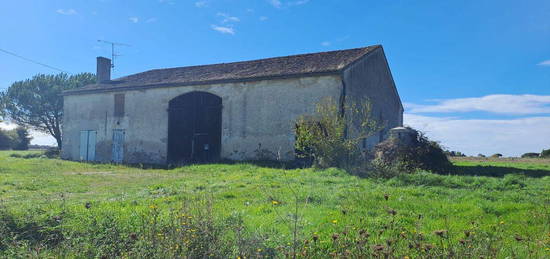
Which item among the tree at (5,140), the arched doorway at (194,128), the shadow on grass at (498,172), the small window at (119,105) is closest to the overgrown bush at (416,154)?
the shadow on grass at (498,172)

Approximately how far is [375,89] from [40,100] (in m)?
32.9

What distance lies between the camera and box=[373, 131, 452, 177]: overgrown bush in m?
12.9

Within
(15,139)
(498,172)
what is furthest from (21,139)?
(498,172)

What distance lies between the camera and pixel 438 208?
613 centimetres

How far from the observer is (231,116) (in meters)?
18.7

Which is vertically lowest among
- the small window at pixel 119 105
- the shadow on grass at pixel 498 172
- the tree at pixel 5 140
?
the shadow on grass at pixel 498 172

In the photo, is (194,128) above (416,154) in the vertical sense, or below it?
above

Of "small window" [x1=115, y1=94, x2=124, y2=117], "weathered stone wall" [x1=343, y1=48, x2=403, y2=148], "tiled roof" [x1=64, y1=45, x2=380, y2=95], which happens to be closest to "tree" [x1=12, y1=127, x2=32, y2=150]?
"tiled roof" [x1=64, y1=45, x2=380, y2=95]

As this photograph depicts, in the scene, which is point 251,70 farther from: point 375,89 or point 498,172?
point 498,172

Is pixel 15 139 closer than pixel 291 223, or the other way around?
pixel 291 223

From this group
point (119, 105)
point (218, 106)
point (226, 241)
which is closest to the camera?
point (226, 241)

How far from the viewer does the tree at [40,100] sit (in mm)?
37531

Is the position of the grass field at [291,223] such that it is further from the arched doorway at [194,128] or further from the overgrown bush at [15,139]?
the overgrown bush at [15,139]

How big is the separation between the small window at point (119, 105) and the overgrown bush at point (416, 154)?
50.2 feet
